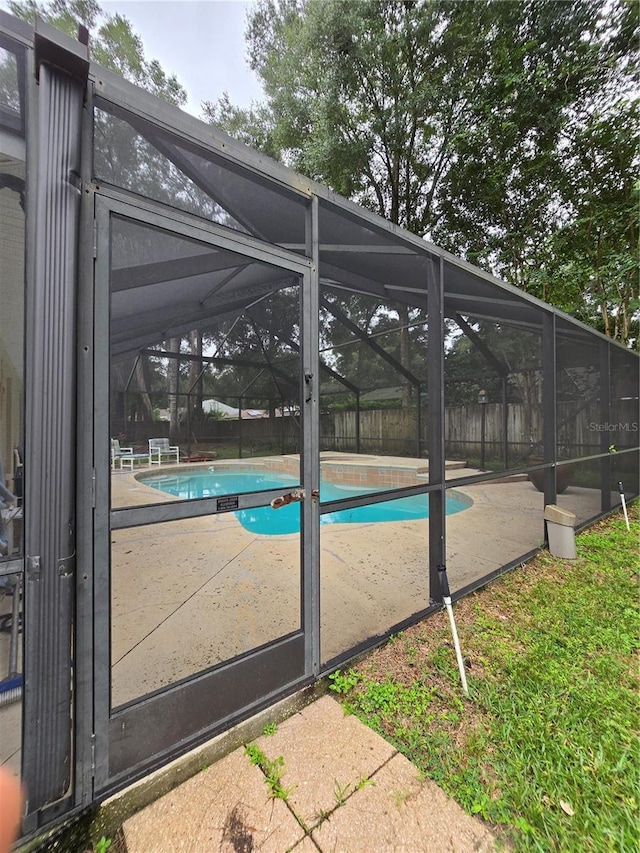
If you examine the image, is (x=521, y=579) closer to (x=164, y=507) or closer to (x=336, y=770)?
(x=336, y=770)

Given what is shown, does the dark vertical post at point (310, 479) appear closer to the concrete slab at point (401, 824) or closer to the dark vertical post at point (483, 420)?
the concrete slab at point (401, 824)

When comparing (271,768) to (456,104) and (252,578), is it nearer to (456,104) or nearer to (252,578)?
(252,578)

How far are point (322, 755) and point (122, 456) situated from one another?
1379mm

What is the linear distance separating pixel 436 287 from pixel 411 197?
7.54 meters

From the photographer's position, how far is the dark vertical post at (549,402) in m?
3.57

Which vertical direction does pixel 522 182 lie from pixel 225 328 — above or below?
above

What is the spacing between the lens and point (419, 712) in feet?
5.19

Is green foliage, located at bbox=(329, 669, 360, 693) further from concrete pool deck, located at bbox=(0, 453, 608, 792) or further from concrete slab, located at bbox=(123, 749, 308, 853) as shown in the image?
concrete slab, located at bbox=(123, 749, 308, 853)

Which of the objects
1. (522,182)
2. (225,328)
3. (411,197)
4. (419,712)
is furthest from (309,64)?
(419,712)

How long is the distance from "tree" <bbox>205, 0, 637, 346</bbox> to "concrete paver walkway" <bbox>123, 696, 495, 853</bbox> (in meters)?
7.38

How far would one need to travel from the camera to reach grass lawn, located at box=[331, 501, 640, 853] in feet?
3.84

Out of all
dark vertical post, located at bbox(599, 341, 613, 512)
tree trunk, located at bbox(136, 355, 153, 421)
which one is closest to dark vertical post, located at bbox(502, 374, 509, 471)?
dark vertical post, located at bbox(599, 341, 613, 512)

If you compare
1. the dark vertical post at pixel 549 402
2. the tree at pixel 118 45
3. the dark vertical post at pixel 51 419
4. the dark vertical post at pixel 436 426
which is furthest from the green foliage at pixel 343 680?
the tree at pixel 118 45

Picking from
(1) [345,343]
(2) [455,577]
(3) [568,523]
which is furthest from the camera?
(1) [345,343]
